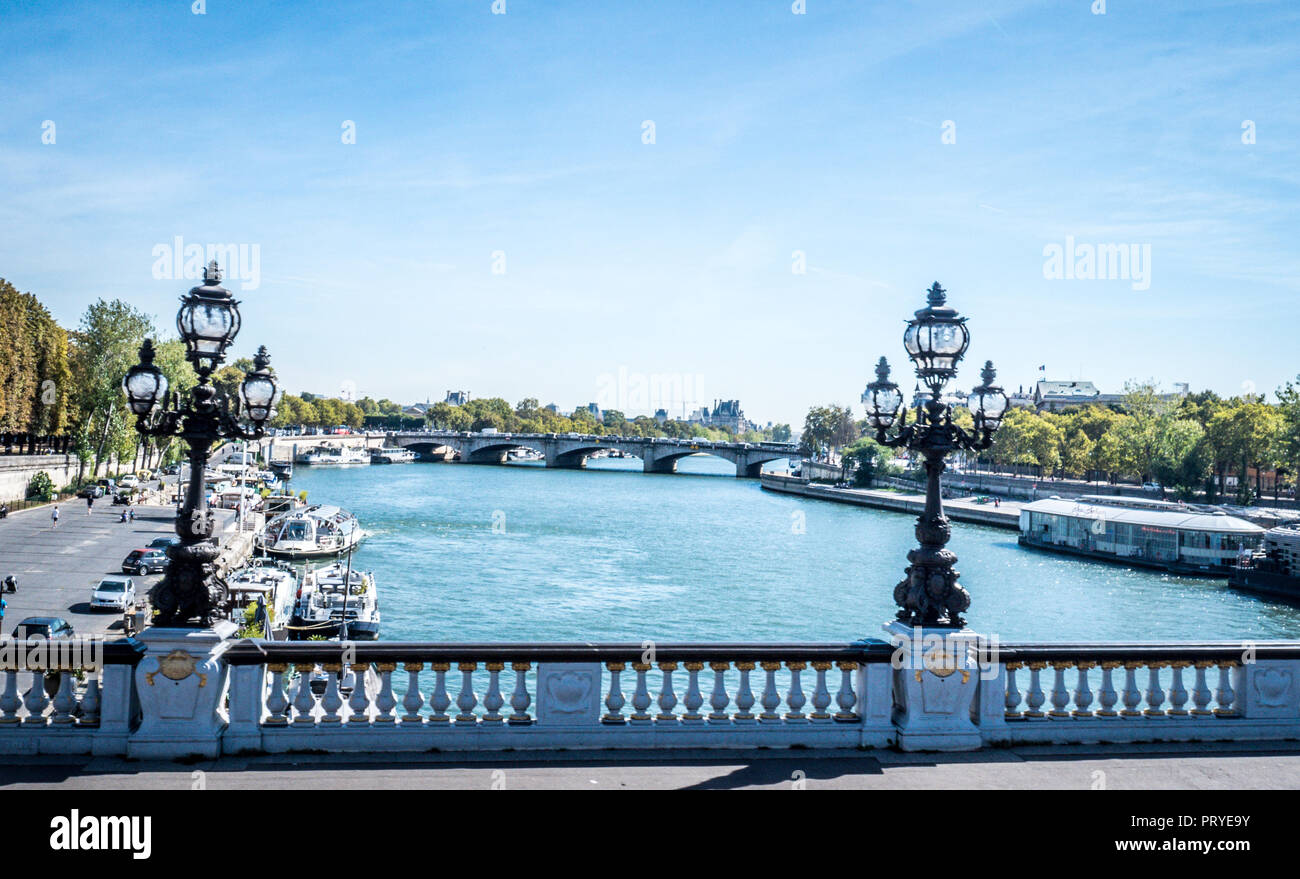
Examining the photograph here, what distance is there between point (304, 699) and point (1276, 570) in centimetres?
5569

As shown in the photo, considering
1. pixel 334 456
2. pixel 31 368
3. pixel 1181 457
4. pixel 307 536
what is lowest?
pixel 307 536

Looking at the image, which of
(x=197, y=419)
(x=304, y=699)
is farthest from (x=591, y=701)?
(x=197, y=419)

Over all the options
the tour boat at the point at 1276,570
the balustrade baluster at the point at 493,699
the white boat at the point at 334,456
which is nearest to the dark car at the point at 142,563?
the balustrade baluster at the point at 493,699

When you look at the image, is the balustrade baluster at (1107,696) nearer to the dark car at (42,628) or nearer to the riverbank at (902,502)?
the dark car at (42,628)

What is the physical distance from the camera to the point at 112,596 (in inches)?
1237

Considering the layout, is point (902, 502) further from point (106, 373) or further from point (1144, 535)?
point (106, 373)

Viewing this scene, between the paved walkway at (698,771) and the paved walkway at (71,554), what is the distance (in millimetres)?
24096

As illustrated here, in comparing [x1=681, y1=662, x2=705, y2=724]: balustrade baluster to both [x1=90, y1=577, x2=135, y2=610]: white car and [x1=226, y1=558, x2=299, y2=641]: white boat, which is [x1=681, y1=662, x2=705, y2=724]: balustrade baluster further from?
[x1=90, y1=577, x2=135, y2=610]: white car

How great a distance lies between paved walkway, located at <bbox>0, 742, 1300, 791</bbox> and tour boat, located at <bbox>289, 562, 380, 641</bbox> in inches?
899

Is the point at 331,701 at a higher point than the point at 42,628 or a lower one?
higher

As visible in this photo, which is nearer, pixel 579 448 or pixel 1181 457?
pixel 1181 457

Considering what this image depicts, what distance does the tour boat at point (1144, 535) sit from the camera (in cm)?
5841
